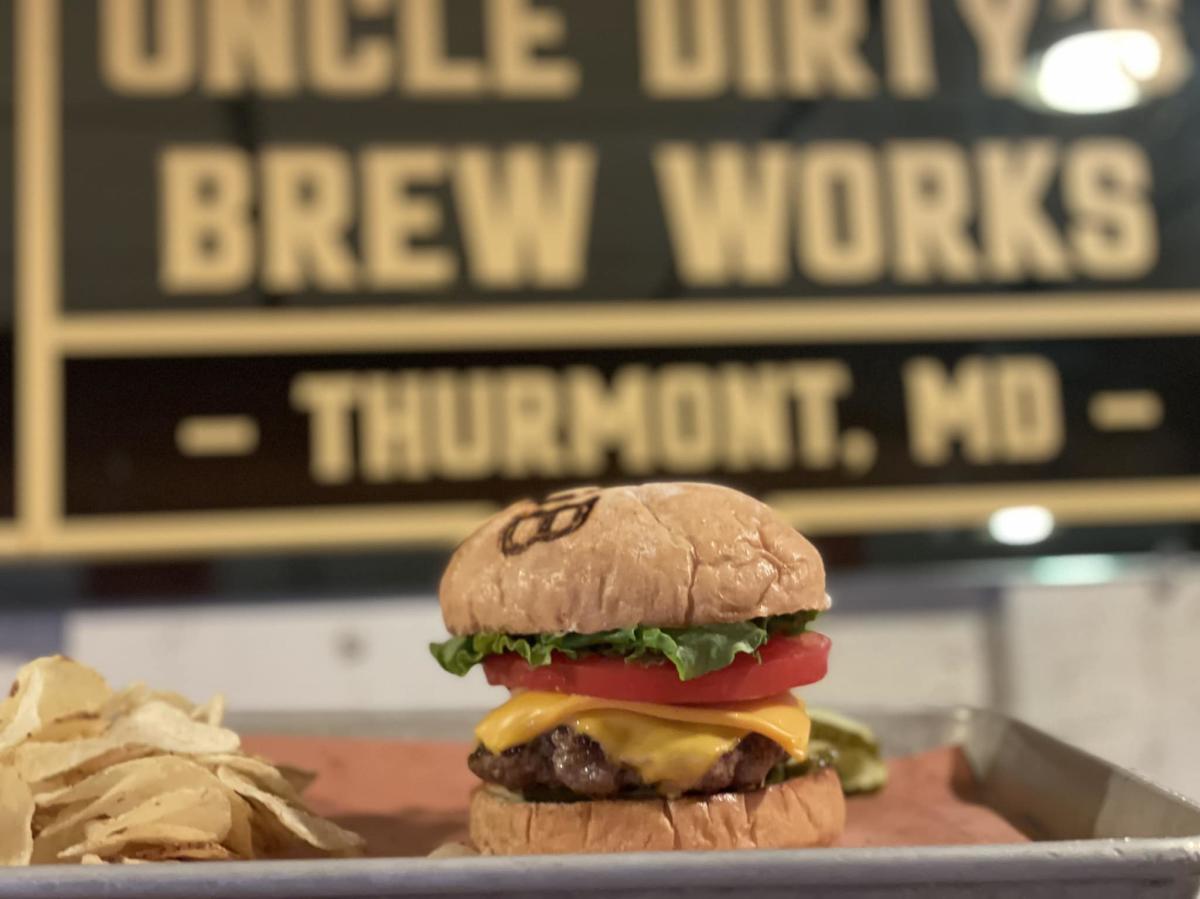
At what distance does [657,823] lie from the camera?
1259mm

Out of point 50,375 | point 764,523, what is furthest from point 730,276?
point 50,375

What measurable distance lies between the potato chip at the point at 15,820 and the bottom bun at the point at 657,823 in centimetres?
55

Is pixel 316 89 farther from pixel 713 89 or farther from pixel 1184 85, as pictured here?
pixel 1184 85

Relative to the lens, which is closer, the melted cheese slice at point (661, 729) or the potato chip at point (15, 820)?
the potato chip at point (15, 820)

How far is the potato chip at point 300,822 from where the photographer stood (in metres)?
1.21

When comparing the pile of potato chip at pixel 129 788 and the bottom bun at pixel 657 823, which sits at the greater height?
the pile of potato chip at pixel 129 788

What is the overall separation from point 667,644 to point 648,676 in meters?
0.06

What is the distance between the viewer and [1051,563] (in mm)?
2514

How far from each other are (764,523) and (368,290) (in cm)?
147

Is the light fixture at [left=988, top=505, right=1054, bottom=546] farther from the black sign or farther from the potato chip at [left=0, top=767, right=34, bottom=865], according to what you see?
the potato chip at [left=0, top=767, right=34, bottom=865]

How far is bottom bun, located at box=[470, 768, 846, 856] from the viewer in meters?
1.26

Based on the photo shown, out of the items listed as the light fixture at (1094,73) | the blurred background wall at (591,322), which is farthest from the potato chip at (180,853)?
the light fixture at (1094,73)

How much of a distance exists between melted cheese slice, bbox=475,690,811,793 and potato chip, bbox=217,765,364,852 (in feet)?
0.76

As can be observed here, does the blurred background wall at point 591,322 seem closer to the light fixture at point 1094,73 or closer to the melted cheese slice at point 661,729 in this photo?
the light fixture at point 1094,73
